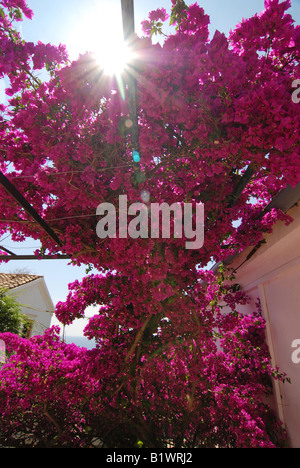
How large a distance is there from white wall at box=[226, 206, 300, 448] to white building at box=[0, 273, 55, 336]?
11.5 m

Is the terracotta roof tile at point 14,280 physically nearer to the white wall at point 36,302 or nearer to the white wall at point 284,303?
the white wall at point 36,302

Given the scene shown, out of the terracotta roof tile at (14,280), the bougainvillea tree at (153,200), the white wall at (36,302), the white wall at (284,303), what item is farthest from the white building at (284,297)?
the terracotta roof tile at (14,280)

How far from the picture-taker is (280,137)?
1.67 metres

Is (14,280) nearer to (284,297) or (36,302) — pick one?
(36,302)

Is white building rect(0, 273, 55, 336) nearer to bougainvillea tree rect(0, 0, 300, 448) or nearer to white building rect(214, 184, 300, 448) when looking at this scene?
bougainvillea tree rect(0, 0, 300, 448)

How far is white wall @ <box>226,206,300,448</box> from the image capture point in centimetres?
335

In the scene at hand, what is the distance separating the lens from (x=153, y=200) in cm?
290

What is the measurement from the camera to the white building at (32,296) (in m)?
12.8

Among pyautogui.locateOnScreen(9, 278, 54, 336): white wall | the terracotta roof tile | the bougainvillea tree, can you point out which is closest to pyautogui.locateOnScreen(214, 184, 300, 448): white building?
the bougainvillea tree

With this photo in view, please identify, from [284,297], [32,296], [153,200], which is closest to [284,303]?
[284,297]

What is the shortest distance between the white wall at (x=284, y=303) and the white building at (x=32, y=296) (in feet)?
37.6

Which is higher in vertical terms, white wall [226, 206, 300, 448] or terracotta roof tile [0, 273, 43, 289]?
terracotta roof tile [0, 273, 43, 289]

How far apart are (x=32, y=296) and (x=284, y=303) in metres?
14.0

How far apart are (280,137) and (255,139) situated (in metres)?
0.16
